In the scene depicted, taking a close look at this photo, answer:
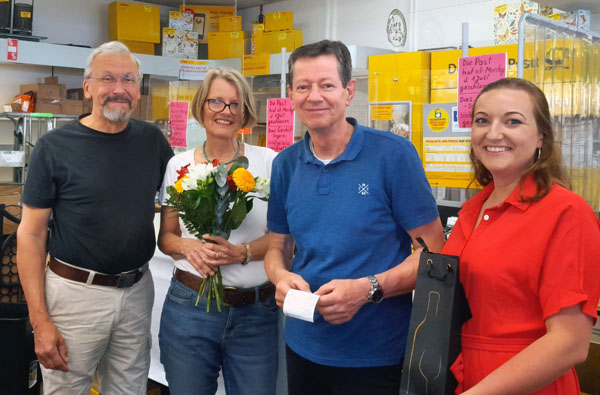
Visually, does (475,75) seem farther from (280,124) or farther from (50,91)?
(50,91)

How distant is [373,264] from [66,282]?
118 cm

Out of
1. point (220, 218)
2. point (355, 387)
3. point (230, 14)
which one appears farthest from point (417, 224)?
point (230, 14)

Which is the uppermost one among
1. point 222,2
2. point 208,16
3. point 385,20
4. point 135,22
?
point 222,2

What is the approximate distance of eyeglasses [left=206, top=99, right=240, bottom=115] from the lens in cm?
215

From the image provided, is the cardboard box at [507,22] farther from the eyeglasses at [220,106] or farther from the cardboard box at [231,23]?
the cardboard box at [231,23]

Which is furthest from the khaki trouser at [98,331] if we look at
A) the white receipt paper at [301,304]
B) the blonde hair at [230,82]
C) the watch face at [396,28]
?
the watch face at [396,28]

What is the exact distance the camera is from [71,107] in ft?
26.8

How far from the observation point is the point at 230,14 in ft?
30.0

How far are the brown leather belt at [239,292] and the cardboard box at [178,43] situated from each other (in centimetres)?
739

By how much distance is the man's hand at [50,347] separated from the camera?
2.14 metres

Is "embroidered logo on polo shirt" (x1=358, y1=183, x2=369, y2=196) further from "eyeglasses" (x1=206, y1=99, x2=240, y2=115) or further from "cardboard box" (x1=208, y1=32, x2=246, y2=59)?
"cardboard box" (x1=208, y1=32, x2=246, y2=59)

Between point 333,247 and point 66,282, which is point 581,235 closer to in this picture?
point 333,247

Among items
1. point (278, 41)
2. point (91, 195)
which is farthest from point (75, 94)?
point (91, 195)

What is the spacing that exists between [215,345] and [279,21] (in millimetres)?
6384
